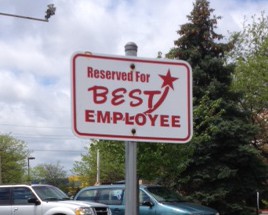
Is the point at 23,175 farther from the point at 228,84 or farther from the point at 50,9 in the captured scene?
the point at 50,9

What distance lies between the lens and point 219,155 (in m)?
26.2

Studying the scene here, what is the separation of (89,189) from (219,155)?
1058cm

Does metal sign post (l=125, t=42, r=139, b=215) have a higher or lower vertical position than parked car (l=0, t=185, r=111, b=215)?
higher

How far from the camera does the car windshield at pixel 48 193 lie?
15.5 metres

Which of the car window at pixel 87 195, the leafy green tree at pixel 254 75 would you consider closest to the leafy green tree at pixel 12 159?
the leafy green tree at pixel 254 75

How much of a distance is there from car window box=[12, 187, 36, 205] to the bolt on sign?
44.8 ft

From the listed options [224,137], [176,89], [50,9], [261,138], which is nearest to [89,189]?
[50,9]

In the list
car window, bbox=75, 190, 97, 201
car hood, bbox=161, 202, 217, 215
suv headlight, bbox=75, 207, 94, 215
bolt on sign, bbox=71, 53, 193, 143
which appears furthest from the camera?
car window, bbox=75, 190, 97, 201

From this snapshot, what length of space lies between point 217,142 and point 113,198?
1064cm

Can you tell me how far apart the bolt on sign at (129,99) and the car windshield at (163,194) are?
44.0 feet

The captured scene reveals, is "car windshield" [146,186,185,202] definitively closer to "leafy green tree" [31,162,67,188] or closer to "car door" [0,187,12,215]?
"car door" [0,187,12,215]

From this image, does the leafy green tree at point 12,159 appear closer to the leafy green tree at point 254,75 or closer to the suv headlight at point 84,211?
the leafy green tree at point 254,75

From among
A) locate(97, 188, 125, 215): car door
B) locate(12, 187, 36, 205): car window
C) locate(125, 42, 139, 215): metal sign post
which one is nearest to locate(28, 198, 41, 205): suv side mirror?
locate(12, 187, 36, 205): car window

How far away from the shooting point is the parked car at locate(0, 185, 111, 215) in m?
14.6
